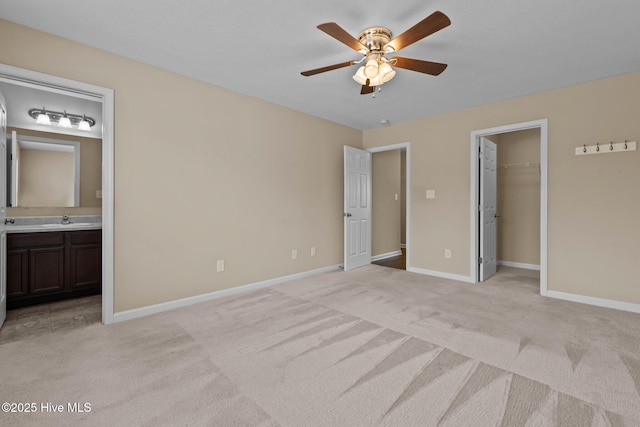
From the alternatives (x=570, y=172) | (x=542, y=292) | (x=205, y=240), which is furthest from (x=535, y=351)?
(x=205, y=240)

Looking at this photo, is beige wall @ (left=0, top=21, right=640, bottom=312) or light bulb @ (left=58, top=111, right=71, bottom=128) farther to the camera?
light bulb @ (left=58, top=111, right=71, bottom=128)

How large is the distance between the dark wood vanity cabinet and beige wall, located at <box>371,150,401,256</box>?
4444mm

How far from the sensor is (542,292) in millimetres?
3553

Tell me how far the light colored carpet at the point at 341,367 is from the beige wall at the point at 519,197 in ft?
7.54

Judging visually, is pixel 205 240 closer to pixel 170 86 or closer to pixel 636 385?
pixel 170 86

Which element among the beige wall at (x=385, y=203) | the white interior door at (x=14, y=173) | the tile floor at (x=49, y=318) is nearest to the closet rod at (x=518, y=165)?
the beige wall at (x=385, y=203)

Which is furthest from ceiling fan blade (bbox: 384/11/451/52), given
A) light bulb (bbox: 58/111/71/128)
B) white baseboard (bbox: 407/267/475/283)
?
light bulb (bbox: 58/111/71/128)

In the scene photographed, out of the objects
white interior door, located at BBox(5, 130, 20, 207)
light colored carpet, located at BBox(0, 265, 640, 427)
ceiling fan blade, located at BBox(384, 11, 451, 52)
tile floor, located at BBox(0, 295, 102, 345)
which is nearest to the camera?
light colored carpet, located at BBox(0, 265, 640, 427)

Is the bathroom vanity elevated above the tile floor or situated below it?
above

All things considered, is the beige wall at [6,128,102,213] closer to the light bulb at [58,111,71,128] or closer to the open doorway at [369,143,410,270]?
Result: the light bulb at [58,111,71,128]

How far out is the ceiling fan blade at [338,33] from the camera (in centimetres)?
181

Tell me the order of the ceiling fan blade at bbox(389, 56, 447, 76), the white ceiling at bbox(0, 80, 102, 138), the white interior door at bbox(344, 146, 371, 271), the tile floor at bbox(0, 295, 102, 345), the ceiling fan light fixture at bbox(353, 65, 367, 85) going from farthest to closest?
the white interior door at bbox(344, 146, 371, 271) < the white ceiling at bbox(0, 80, 102, 138) < the tile floor at bbox(0, 295, 102, 345) < the ceiling fan light fixture at bbox(353, 65, 367, 85) < the ceiling fan blade at bbox(389, 56, 447, 76)

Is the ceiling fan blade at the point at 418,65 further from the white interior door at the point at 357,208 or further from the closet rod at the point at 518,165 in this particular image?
the closet rod at the point at 518,165

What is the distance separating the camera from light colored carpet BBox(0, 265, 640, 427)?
1.54 metres
